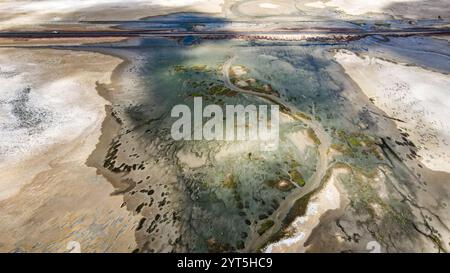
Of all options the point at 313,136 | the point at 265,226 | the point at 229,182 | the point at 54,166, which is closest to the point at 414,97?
the point at 313,136

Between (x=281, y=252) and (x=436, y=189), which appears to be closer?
(x=281, y=252)

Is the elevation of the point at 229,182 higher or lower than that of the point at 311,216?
higher

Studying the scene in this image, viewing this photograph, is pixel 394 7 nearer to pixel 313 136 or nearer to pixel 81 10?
pixel 313 136

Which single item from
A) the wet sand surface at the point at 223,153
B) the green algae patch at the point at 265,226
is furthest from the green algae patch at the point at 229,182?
the green algae patch at the point at 265,226

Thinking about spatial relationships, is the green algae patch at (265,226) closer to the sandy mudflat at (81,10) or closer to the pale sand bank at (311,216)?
the pale sand bank at (311,216)
